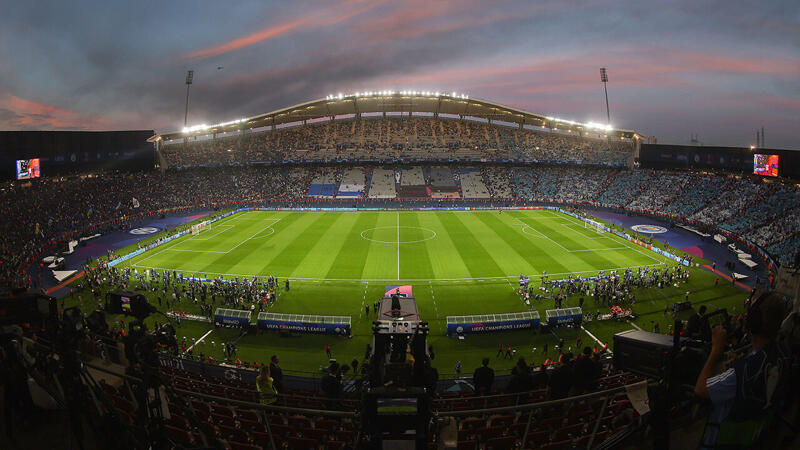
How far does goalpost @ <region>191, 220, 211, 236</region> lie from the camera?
172 feet

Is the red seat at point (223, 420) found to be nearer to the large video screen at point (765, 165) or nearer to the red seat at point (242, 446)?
the red seat at point (242, 446)

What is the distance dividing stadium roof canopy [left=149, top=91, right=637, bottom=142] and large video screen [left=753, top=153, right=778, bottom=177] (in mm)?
27268

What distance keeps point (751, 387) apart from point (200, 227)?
58889 mm

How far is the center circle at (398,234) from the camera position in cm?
4847

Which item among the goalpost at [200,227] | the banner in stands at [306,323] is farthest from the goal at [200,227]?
the banner in stands at [306,323]

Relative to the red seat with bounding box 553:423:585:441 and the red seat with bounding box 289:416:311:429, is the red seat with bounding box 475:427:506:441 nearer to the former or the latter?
the red seat with bounding box 553:423:585:441

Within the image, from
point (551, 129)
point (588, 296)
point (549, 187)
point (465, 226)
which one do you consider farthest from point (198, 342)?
point (551, 129)

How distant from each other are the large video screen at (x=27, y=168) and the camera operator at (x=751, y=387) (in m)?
75.3

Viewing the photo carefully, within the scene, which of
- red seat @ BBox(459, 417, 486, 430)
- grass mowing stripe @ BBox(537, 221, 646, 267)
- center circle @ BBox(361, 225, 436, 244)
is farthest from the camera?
center circle @ BBox(361, 225, 436, 244)

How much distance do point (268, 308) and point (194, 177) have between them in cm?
6574

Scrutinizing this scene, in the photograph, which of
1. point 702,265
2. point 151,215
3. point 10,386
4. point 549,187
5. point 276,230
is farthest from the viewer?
point 549,187

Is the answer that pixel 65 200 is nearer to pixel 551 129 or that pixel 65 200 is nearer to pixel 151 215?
pixel 151 215

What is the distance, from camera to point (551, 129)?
3964 inches

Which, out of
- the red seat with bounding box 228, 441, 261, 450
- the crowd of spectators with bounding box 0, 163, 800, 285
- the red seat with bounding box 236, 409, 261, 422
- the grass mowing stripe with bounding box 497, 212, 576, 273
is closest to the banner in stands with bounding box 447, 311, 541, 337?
the grass mowing stripe with bounding box 497, 212, 576, 273
